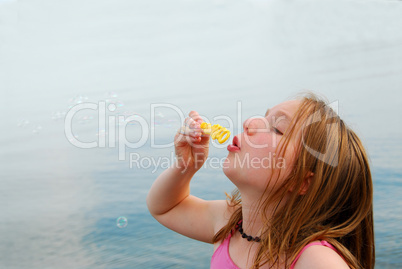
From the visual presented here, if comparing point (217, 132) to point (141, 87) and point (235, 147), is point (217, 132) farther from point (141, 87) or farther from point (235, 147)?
point (141, 87)

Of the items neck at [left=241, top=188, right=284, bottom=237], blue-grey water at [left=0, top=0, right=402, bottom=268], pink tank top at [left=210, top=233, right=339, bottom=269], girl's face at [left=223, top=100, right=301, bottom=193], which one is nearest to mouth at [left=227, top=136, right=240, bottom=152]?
girl's face at [left=223, top=100, right=301, bottom=193]

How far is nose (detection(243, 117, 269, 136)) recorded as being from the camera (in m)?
0.88

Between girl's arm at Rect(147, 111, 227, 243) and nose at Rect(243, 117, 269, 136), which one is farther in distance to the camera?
girl's arm at Rect(147, 111, 227, 243)

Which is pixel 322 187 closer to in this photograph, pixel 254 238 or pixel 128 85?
pixel 254 238

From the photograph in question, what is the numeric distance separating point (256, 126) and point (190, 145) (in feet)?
0.68

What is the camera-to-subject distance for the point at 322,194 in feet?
2.87

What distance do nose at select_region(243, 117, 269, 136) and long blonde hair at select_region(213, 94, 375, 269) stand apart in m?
0.06

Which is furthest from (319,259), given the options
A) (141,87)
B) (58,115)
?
(141,87)

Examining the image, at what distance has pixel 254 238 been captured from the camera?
0.89 metres

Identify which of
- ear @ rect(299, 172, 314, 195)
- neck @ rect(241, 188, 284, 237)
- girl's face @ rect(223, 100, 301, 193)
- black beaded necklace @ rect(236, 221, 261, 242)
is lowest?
black beaded necklace @ rect(236, 221, 261, 242)

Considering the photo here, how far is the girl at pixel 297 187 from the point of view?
0.85 m

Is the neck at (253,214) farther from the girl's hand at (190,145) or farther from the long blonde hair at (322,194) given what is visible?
the girl's hand at (190,145)

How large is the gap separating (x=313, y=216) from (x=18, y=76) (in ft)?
7.96

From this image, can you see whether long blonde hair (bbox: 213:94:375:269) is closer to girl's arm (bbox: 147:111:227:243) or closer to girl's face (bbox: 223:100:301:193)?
girl's face (bbox: 223:100:301:193)
